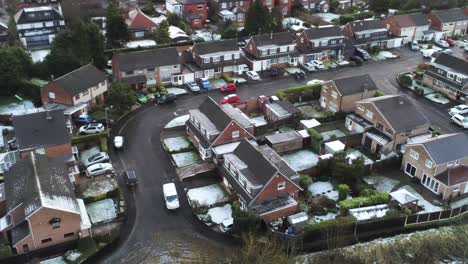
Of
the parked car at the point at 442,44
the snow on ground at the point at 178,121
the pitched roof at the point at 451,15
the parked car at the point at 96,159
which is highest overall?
the pitched roof at the point at 451,15

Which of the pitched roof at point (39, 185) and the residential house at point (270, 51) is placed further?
the residential house at point (270, 51)

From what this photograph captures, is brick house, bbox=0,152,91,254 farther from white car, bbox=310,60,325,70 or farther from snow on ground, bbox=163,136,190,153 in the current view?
white car, bbox=310,60,325,70

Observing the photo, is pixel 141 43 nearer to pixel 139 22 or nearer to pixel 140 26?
pixel 140 26

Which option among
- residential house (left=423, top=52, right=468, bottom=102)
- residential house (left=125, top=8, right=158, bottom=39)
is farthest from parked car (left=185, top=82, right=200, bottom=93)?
residential house (left=423, top=52, right=468, bottom=102)

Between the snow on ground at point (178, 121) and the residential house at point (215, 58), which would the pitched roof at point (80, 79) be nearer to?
the snow on ground at point (178, 121)

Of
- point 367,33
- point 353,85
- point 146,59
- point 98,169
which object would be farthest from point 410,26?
point 98,169

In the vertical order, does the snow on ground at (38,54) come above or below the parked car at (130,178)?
above

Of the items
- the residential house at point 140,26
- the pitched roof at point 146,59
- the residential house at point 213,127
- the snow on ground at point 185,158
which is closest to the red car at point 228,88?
the pitched roof at point 146,59
